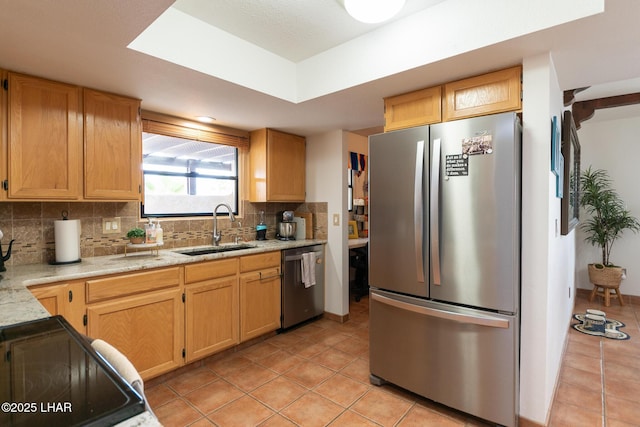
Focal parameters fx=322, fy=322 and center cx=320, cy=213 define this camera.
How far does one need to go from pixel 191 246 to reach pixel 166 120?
3.98 feet

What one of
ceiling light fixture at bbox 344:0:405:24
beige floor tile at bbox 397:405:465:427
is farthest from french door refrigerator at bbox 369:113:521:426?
ceiling light fixture at bbox 344:0:405:24

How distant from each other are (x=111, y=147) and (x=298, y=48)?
1577 millimetres

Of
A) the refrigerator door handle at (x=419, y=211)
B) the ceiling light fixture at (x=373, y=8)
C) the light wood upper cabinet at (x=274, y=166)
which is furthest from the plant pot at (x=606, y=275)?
the ceiling light fixture at (x=373, y=8)

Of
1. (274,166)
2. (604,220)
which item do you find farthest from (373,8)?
(604,220)

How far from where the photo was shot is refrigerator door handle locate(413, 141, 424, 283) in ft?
6.63

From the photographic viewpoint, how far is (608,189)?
14.1 ft

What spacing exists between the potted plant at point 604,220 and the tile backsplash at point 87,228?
14.5ft

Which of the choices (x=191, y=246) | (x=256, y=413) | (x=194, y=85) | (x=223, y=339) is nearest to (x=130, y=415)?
(x=256, y=413)

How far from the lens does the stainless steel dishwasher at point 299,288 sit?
3.31 metres

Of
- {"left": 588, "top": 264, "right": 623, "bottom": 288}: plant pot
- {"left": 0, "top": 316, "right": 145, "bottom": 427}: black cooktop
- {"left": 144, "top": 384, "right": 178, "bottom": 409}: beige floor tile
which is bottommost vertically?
{"left": 144, "top": 384, "right": 178, "bottom": 409}: beige floor tile

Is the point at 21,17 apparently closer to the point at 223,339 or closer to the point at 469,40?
the point at 469,40

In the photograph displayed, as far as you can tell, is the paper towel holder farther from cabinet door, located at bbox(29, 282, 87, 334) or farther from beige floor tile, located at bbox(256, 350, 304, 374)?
beige floor tile, located at bbox(256, 350, 304, 374)

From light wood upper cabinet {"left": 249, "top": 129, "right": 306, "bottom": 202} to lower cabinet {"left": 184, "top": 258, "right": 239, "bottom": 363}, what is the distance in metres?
0.97

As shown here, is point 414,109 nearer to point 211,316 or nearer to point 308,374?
point 308,374
